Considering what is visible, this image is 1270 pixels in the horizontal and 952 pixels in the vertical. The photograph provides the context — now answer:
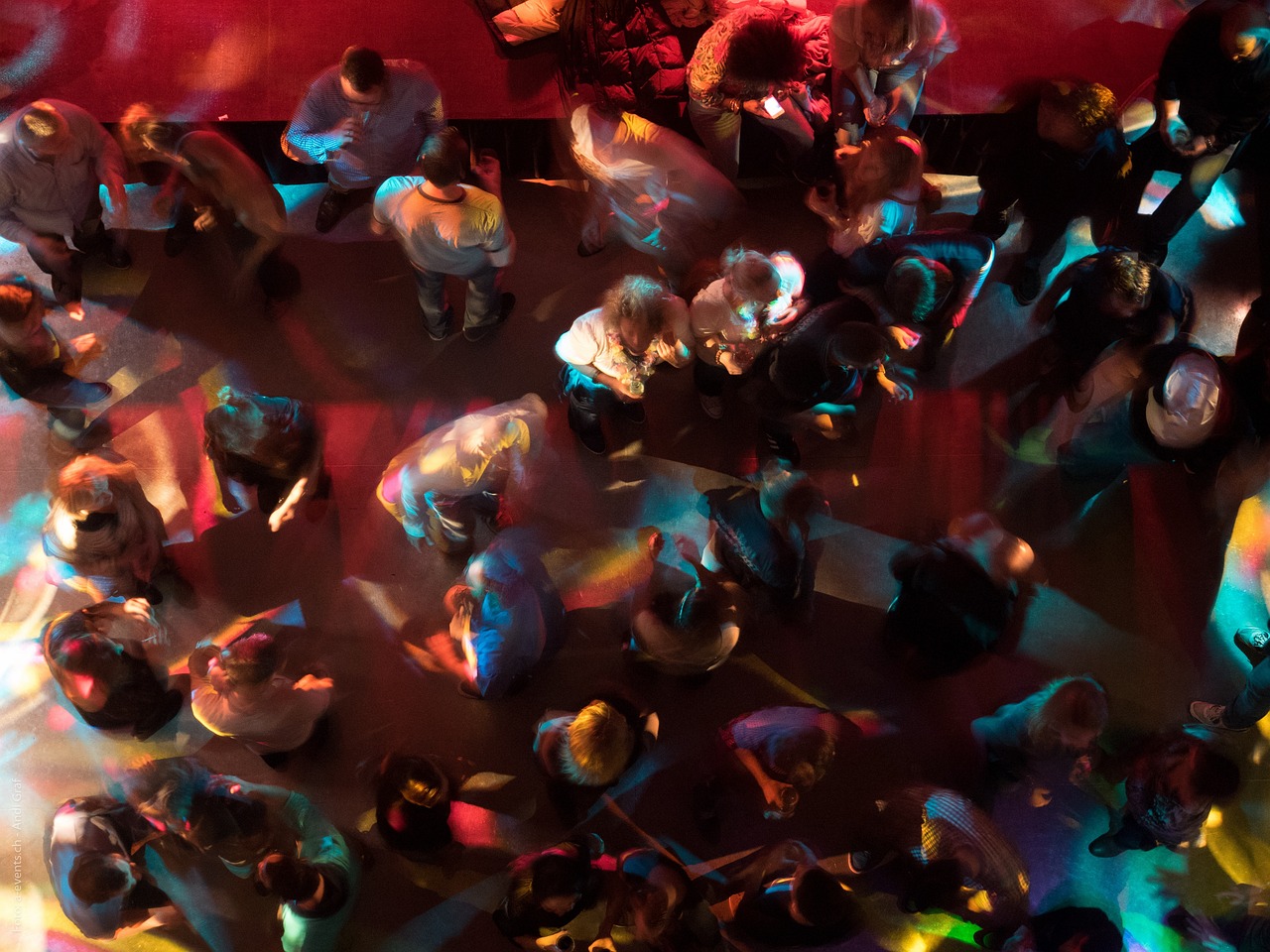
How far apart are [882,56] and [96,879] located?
4327 mm

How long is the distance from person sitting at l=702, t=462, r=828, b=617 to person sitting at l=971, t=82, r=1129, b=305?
168 cm

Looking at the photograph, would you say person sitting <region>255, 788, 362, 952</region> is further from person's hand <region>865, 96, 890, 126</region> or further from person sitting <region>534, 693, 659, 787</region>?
person's hand <region>865, 96, 890, 126</region>

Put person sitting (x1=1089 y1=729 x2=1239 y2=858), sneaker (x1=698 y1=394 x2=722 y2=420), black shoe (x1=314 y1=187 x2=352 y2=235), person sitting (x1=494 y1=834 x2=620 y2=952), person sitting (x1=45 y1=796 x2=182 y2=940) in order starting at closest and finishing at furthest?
1. person sitting (x1=494 y1=834 x2=620 y2=952)
2. person sitting (x1=45 y1=796 x2=182 y2=940)
3. person sitting (x1=1089 y1=729 x2=1239 y2=858)
4. sneaker (x1=698 y1=394 x2=722 y2=420)
5. black shoe (x1=314 y1=187 x2=352 y2=235)

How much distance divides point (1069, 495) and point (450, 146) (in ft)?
10.5

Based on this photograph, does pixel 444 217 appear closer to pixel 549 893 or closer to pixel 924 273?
pixel 924 273

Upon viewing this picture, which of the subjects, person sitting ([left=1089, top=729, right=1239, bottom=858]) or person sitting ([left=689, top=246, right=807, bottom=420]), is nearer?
person sitting ([left=1089, top=729, right=1239, bottom=858])

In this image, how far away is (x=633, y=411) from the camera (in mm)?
4254

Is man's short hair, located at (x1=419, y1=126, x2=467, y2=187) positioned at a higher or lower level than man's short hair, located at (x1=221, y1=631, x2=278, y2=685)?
higher

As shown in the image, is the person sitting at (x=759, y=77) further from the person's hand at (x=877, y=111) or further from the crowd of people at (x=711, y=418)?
the person's hand at (x=877, y=111)

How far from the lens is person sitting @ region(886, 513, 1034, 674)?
129 inches

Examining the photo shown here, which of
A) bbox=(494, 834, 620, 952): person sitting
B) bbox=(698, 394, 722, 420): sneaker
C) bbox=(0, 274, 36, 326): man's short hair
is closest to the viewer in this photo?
bbox=(494, 834, 620, 952): person sitting

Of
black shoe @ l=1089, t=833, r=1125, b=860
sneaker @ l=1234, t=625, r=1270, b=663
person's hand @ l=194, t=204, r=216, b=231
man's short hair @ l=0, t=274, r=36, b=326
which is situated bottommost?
black shoe @ l=1089, t=833, r=1125, b=860

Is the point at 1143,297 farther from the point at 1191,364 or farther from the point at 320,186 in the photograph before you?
the point at 320,186

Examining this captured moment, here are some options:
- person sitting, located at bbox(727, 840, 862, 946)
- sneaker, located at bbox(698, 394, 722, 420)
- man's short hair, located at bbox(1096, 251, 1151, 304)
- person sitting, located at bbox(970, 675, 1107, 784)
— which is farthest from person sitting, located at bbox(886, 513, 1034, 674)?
sneaker, located at bbox(698, 394, 722, 420)
